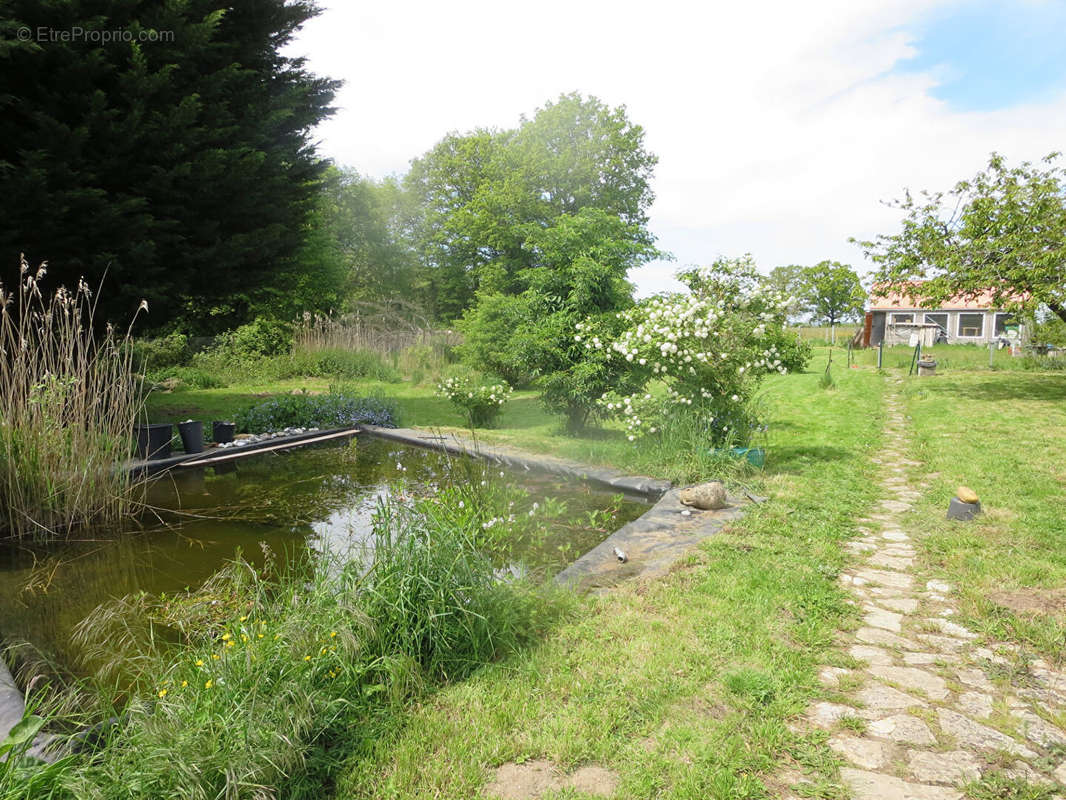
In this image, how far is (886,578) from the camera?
3.33 meters

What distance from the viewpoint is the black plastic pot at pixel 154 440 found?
6.04 metres

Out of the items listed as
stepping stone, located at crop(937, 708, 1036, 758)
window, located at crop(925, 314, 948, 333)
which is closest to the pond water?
stepping stone, located at crop(937, 708, 1036, 758)

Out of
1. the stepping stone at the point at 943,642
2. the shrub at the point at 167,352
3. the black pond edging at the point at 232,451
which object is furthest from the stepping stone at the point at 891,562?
the shrub at the point at 167,352

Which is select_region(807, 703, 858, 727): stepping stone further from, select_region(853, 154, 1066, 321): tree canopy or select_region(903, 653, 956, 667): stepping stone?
select_region(853, 154, 1066, 321): tree canopy

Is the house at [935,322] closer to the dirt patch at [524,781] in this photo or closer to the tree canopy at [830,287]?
the tree canopy at [830,287]

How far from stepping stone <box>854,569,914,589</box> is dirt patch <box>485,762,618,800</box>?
2308 millimetres

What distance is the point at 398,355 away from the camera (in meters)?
15.1

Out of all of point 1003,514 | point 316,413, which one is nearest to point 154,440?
point 316,413

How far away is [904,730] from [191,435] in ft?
23.0

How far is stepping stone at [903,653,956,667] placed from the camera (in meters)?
2.44

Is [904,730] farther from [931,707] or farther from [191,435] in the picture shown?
[191,435]

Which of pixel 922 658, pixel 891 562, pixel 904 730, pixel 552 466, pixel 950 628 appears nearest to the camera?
pixel 904 730

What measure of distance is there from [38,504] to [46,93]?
4.60 meters

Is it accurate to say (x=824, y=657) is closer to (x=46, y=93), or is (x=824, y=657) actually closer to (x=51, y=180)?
(x=51, y=180)
